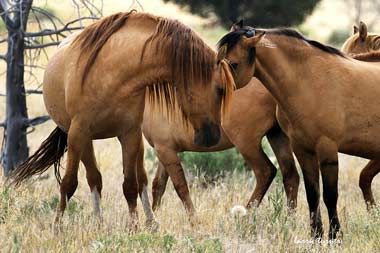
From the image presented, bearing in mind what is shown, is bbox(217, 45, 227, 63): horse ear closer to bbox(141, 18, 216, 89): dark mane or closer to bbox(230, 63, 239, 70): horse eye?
bbox(141, 18, 216, 89): dark mane

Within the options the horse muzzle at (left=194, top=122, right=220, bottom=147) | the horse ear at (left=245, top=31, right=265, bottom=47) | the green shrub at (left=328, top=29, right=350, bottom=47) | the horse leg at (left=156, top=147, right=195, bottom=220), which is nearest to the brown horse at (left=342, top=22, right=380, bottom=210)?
the horse leg at (left=156, top=147, right=195, bottom=220)

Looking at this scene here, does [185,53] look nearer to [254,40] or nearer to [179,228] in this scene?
[254,40]

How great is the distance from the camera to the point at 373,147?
6.36 meters

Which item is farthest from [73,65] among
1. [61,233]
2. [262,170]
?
[262,170]

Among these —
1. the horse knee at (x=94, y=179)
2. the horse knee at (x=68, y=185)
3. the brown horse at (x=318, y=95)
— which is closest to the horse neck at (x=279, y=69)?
the brown horse at (x=318, y=95)

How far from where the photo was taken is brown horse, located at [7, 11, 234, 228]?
579cm

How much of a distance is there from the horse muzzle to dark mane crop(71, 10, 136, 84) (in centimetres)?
111

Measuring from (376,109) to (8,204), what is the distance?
2.97m

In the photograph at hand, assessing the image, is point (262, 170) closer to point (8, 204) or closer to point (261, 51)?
point (261, 51)

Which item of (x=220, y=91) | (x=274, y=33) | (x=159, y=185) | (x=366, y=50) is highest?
(x=274, y=33)

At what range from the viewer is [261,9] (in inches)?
762

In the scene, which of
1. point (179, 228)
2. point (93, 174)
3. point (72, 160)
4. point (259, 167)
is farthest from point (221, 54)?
point (259, 167)

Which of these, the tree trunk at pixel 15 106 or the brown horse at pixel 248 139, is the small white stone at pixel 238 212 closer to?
the brown horse at pixel 248 139

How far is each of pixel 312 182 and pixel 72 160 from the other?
1928 mm
